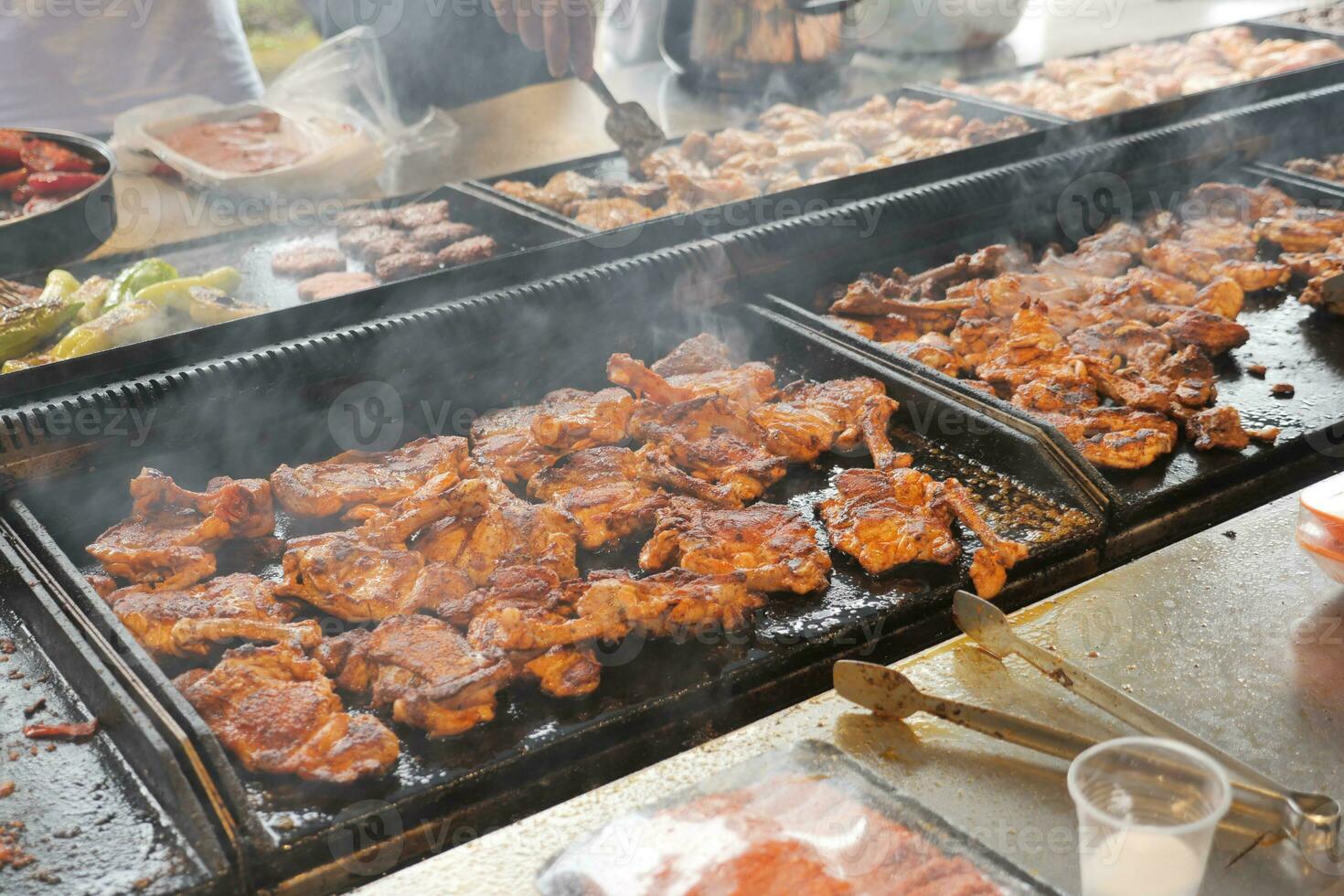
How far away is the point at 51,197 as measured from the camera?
3.98 metres

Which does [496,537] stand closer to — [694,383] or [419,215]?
[694,383]

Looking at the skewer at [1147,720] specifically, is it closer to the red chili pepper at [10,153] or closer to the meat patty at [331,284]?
the meat patty at [331,284]

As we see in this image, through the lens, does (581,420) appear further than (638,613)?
Yes

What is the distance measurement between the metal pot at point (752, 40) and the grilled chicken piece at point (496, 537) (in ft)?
12.0

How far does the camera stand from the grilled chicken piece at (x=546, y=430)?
2.70 m

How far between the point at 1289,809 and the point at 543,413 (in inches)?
70.8

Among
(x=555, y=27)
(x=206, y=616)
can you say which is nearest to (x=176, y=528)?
(x=206, y=616)

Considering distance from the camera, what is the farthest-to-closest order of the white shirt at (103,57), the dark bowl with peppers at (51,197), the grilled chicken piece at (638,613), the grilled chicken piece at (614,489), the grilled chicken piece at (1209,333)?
1. the white shirt at (103,57)
2. the dark bowl with peppers at (51,197)
3. the grilled chicken piece at (1209,333)
4. the grilled chicken piece at (614,489)
5. the grilled chicken piece at (638,613)

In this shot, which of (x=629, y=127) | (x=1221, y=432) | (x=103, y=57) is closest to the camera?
(x=1221, y=432)

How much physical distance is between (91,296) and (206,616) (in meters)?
1.84

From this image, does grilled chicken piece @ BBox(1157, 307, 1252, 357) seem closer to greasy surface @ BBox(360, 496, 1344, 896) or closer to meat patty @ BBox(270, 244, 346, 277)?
greasy surface @ BBox(360, 496, 1344, 896)

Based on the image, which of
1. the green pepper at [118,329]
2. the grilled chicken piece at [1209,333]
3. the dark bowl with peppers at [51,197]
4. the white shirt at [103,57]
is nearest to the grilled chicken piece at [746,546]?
the grilled chicken piece at [1209,333]

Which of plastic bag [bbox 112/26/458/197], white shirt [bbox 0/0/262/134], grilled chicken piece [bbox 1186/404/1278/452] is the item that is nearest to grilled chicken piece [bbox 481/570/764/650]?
grilled chicken piece [bbox 1186/404/1278/452]

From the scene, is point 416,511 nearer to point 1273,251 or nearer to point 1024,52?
point 1273,251
